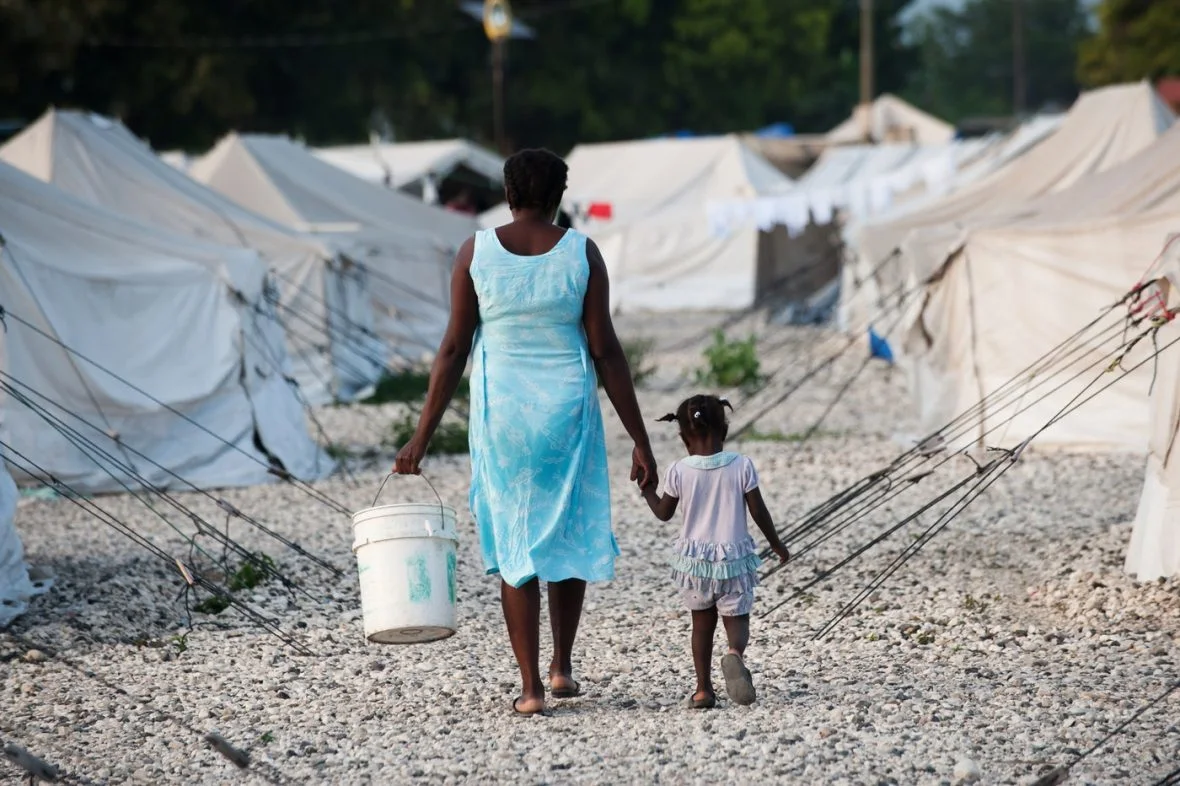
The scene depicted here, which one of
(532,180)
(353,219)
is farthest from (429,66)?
(532,180)

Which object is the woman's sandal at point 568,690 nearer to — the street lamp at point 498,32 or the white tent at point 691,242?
the white tent at point 691,242

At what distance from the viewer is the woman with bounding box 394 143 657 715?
15.7ft

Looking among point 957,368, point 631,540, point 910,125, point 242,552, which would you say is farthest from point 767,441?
point 910,125

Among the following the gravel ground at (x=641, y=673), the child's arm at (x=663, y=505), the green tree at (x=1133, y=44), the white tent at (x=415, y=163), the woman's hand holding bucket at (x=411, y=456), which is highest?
the green tree at (x=1133, y=44)

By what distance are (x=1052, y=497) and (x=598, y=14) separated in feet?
136

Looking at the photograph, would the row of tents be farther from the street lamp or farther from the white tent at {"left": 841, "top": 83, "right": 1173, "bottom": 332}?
the street lamp

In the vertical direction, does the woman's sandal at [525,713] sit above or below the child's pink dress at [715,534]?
below

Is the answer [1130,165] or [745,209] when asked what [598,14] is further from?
[1130,165]

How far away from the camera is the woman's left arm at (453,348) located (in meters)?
4.86

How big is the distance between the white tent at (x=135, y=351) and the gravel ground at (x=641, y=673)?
1417 mm

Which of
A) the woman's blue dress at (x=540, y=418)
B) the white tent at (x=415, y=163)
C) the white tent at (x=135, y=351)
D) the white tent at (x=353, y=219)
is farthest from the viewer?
the white tent at (x=415, y=163)

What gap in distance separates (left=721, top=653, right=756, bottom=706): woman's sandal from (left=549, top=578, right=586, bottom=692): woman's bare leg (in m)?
0.47

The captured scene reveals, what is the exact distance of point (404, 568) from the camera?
4895 mm

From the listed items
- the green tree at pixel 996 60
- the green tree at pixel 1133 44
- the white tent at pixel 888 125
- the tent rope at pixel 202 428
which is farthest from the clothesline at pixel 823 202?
the green tree at pixel 996 60
